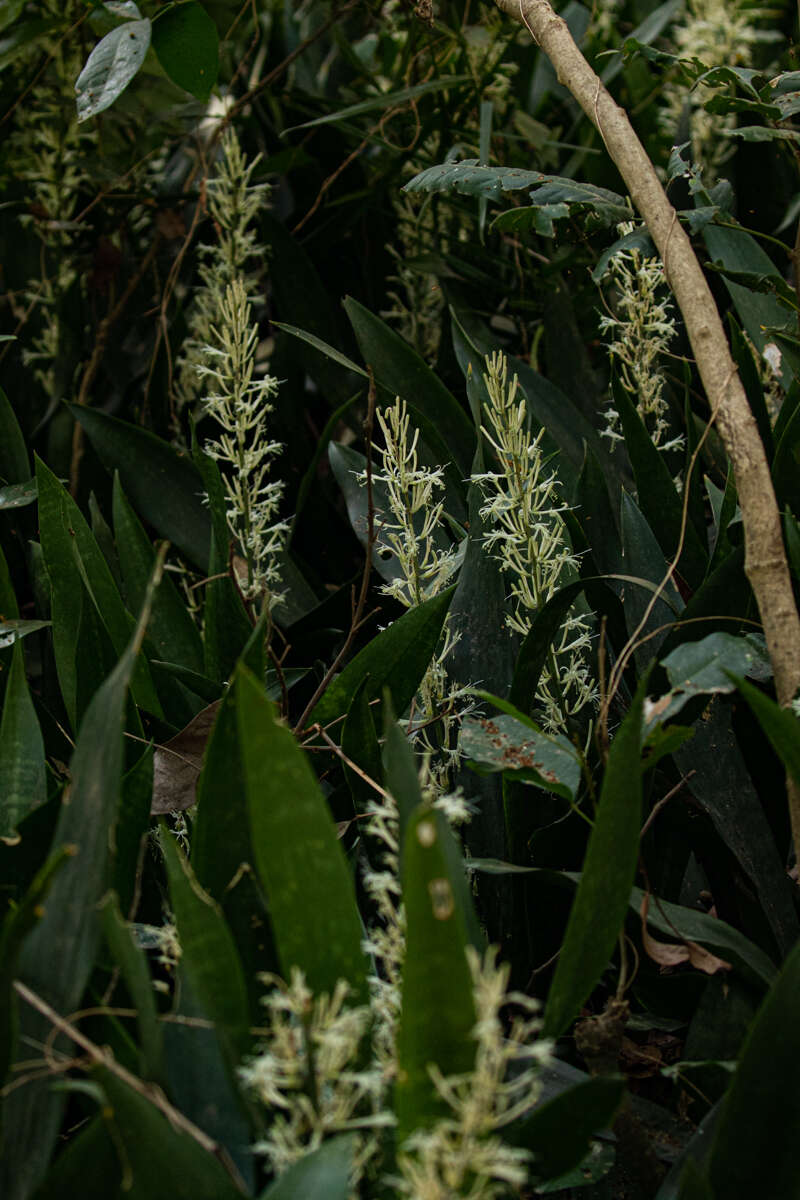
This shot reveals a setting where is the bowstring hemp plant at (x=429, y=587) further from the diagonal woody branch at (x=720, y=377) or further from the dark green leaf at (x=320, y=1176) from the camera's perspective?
the dark green leaf at (x=320, y=1176)

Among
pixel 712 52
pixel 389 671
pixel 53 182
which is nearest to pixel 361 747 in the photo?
pixel 389 671

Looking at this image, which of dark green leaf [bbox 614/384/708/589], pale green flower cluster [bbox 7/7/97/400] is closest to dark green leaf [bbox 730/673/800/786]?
dark green leaf [bbox 614/384/708/589]

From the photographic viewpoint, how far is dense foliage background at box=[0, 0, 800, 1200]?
18.3 inches

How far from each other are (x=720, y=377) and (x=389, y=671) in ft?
0.93

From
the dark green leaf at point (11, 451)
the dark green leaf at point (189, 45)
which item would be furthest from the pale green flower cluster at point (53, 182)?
the dark green leaf at point (189, 45)

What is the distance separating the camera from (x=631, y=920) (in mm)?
659

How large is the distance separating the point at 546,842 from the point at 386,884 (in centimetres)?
25

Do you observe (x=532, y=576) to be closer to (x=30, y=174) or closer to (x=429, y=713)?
(x=429, y=713)

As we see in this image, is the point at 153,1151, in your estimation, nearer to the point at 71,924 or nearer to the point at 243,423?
the point at 71,924

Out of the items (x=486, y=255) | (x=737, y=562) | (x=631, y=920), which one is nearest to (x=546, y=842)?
(x=631, y=920)

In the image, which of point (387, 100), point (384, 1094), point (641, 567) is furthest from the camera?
point (387, 100)

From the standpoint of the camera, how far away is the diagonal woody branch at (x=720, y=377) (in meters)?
0.63

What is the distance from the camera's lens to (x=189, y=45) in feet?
3.31

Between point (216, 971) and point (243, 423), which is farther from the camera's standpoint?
point (243, 423)
